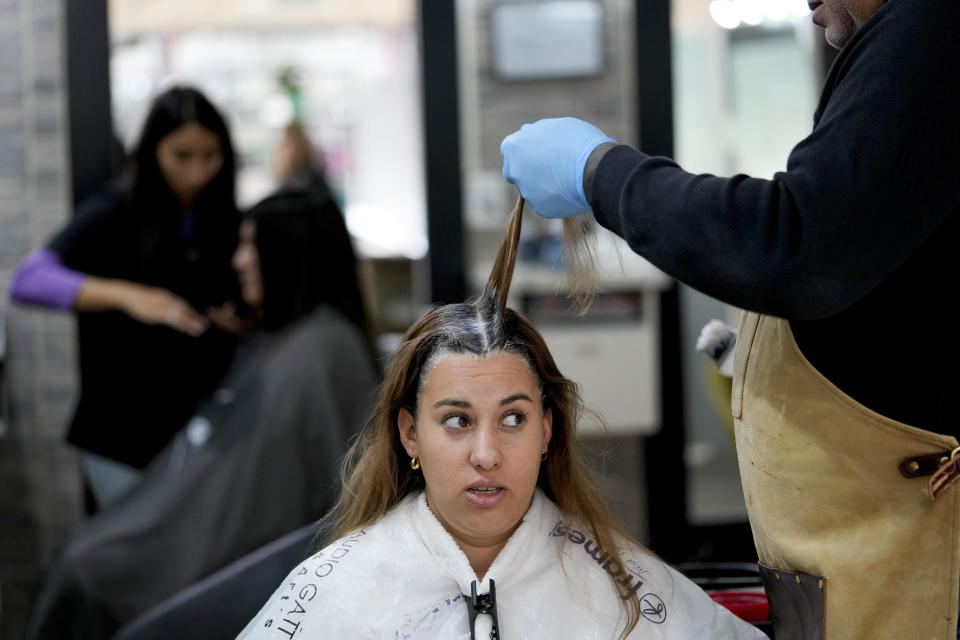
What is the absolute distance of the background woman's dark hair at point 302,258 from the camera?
308cm

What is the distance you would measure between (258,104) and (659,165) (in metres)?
4.78

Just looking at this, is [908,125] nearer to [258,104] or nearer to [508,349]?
[508,349]

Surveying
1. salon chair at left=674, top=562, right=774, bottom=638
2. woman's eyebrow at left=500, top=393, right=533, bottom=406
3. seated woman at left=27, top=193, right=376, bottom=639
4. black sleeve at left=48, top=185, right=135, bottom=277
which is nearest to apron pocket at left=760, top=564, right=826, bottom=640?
salon chair at left=674, top=562, right=774, bottom=638

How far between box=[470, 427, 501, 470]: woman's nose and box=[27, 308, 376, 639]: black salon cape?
1.21m

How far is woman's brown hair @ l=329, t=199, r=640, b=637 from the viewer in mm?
1642

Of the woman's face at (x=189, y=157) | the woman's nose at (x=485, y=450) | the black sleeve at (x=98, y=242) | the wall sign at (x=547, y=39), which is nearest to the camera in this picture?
the woman's nose at (x=485, y=450)

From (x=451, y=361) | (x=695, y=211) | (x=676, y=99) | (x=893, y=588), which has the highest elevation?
(x=676, y=99)

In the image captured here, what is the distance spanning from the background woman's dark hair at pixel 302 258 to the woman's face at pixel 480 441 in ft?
5.06

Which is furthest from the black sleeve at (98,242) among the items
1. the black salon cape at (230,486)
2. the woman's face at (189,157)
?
the black salon cape at (230,486)

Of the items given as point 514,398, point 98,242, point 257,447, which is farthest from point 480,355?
point 98,242

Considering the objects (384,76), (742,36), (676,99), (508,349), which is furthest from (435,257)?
(508,349)

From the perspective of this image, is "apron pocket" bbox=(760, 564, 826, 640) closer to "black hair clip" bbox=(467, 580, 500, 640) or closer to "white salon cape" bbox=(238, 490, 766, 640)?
"white salon cape" bbox=(238, 490, 766, 640)

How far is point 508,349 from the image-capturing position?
1636 millimetres

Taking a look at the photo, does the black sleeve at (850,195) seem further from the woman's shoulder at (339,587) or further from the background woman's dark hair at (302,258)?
the background woman's dark hair at (302,258)
